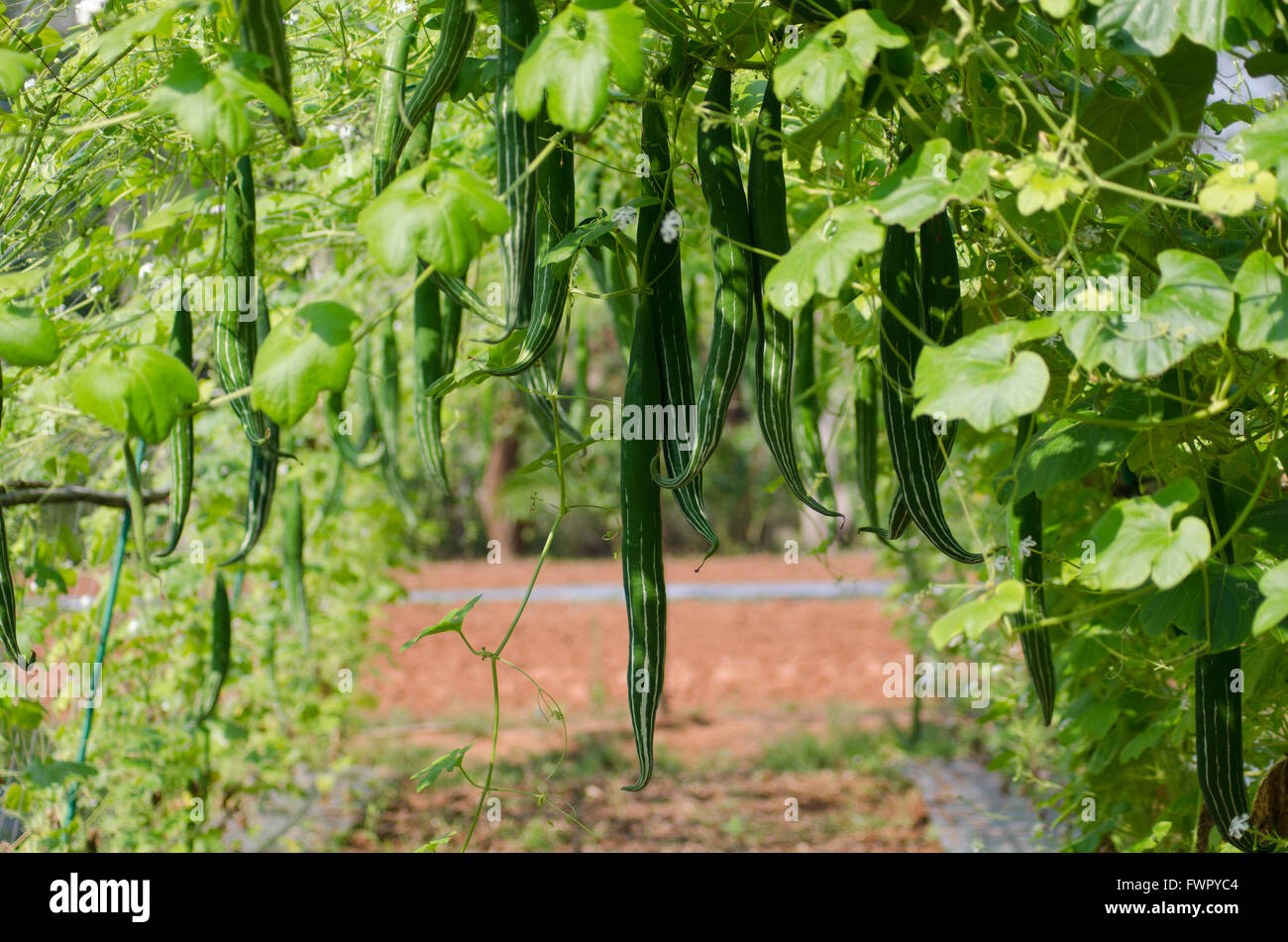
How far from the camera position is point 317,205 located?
2500mm

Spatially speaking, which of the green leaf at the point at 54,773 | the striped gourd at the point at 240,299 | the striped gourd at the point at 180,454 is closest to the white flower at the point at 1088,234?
the striped gourd at the point at 240,299

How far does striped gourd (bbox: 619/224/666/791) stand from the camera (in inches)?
48.0

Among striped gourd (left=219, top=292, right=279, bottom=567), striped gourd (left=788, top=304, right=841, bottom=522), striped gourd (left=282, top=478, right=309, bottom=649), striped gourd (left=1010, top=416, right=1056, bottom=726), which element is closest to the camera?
striped gourd (left=1010, top=416, right=1056, bottom=726)

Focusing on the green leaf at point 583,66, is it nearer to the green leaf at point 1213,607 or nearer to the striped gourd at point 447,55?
the striped gourd at point 447,55

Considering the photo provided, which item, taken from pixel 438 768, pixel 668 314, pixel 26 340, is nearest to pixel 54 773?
pixel 438 768

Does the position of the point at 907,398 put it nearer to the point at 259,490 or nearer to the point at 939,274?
the point at 939,274

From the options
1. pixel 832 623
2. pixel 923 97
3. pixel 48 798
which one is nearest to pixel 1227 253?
pixel 923 97

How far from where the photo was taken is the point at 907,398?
122 cm

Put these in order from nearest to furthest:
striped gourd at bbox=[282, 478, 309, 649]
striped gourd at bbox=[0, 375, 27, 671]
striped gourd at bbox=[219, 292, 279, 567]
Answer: striped gourd at bbox=[0, 375, 27, 671] → striped gourd at bbox=[219, 292, 279, 567] → striped gourd at bbox=[282, 478, 309, 649]

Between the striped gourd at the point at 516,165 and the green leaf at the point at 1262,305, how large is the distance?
24.3 inches

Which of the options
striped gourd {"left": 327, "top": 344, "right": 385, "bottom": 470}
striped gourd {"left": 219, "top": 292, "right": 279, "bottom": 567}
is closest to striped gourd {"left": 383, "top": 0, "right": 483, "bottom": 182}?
striped gourd {"left": 219, "top": 292, "right": 279, "bottom": 567}

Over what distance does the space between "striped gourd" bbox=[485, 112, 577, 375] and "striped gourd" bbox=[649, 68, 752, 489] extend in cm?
16

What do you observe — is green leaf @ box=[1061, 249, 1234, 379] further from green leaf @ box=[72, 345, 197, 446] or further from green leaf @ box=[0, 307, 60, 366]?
green leaf @ box=[0, 307, 60, 366]
